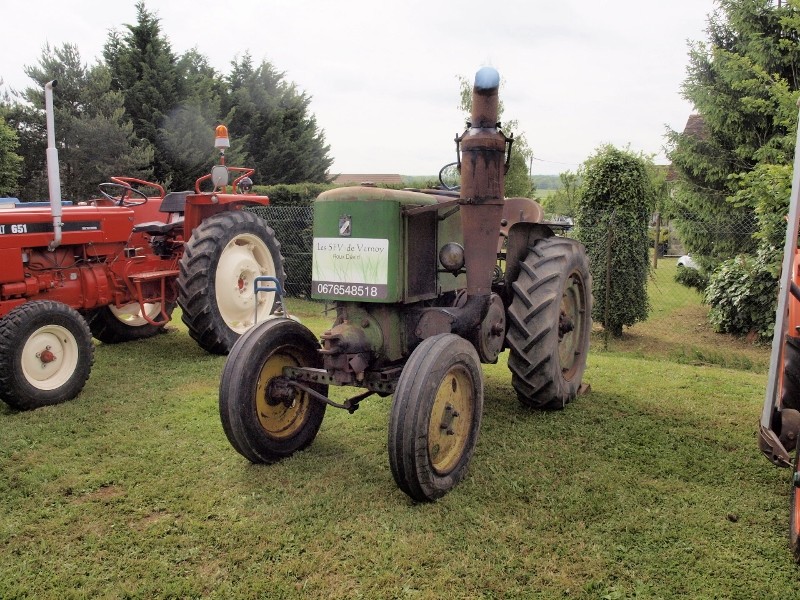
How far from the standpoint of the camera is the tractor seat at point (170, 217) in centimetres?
648

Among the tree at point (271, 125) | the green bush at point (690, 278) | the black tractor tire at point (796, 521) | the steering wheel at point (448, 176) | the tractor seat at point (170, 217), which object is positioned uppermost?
the tree at point (271, 125)

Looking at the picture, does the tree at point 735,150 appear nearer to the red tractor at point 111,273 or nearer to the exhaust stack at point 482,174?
the exhaust stack at point 482,174

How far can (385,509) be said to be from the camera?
3.07 meters

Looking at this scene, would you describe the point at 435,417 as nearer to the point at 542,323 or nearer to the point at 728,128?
the point at 542,323

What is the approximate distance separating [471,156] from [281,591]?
89.5 inches

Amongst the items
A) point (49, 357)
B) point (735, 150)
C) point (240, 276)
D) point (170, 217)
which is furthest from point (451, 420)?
point (735, 150)

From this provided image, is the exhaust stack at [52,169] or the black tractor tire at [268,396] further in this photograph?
the exhaust stack at [52,169]

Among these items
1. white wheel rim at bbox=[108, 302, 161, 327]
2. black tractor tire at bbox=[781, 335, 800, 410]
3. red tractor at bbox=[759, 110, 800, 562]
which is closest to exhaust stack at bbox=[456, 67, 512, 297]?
red tractor at bbox=[759, 110, 800, 562]

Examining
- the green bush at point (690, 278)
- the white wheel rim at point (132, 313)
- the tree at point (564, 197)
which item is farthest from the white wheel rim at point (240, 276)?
the green bush at point (690, 278)

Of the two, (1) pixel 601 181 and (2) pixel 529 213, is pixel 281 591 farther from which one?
(1) pixel 601 181

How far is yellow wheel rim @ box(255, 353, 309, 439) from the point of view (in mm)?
3588

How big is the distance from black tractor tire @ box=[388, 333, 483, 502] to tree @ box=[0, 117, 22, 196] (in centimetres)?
1527

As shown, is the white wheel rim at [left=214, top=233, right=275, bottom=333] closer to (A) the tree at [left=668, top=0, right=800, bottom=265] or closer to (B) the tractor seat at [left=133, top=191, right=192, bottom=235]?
(B) the tractor seat at [left=133, top=191, right=192, bottom=235]

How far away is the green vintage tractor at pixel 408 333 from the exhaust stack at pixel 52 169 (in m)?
2.08
